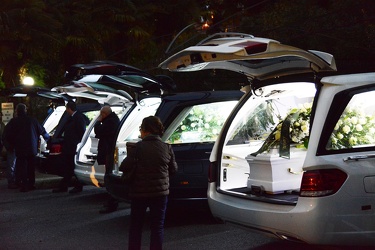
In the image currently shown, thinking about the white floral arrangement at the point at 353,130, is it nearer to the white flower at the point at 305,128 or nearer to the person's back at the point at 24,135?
the white flower at the point at 305,128

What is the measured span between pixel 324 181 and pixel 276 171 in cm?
126

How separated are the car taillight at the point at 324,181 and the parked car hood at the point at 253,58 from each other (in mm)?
1128

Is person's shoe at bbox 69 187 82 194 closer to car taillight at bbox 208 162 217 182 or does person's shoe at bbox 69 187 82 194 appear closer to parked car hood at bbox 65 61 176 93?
parked car hood at bbox 65 61 176 93

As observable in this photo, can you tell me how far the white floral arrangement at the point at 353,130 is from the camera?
6861mm

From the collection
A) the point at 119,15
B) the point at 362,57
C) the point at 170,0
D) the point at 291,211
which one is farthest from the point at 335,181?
the point at 170,0

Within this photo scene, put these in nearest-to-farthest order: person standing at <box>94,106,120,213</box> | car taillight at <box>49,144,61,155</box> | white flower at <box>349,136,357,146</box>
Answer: white flower at <box>349,136,357,146</box>
person standing at <box>94,106,120,213</box>
car taillight at <box>49,144,61,155</box>

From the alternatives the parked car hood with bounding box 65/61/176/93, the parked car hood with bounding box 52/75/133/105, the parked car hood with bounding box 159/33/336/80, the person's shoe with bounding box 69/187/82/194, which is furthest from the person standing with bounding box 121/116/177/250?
the person's shoe with bounding box 69/187/82/194

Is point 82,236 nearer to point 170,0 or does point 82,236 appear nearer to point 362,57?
point 362,57

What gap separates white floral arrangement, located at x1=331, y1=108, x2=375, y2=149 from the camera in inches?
270

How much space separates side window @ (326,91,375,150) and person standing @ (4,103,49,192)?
31.0ft

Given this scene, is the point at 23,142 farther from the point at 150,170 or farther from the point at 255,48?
the point at 255,48

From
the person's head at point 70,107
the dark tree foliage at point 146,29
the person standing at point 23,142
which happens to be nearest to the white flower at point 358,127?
the person's head at point 70,107

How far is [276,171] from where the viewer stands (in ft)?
25.7

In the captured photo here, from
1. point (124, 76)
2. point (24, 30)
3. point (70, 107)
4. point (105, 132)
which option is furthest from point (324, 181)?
point (24, 30)
